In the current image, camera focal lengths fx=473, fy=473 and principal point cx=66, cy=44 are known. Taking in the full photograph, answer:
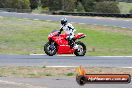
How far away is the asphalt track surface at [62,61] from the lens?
16.3 m

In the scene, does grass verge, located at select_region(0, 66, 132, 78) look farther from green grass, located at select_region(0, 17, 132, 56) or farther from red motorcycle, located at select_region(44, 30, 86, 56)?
green grass, located at select_region(0, 17, 132, 56)

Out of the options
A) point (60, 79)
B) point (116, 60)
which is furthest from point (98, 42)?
point (60, 79)

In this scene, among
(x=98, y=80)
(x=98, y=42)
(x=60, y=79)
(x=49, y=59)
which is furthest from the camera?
(x=98, y=42)

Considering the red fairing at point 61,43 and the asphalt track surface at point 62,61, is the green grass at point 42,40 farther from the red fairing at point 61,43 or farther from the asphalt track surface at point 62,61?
the asphalt track surface at point 62,61

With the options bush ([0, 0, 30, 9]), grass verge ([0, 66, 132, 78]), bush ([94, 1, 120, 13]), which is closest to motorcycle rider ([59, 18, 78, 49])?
grass verge ([0, 66, 132, 78])

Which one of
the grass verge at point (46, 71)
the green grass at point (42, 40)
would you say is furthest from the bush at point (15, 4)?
the grass verge at point (46, 71)

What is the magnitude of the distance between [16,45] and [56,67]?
993cm

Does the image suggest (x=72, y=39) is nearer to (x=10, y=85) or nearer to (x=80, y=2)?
(x=10, y=85)

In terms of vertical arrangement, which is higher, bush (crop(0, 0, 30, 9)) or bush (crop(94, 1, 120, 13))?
bush (crop(94, 1, 120, 13))

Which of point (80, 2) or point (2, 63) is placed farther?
point (80, 2)

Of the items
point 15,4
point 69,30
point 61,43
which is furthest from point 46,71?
point 15,4

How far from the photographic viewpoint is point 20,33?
31531 mm

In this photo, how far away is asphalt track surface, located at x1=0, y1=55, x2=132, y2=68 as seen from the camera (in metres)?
16.3

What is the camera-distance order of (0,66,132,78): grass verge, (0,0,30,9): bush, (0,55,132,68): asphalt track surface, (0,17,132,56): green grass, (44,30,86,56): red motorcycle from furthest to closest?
(0,0,30,9): bush, (0,17,132,56): green grass, (44,30,86,56): red motorcycle, (0,55,132,68): asphalt track surface, (0,66,132,78): grass verge
